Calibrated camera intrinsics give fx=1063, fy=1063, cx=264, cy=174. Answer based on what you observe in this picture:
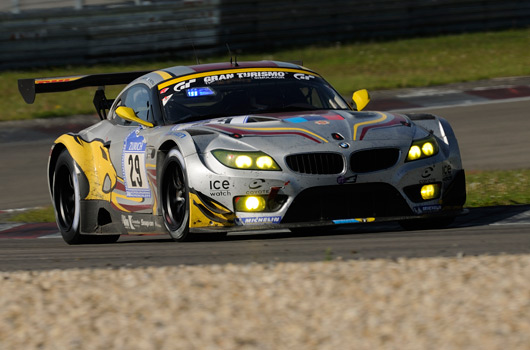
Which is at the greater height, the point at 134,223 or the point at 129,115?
the point at 129,115

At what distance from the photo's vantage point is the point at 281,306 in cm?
445

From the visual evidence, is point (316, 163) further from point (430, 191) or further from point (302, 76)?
point (302, 76)

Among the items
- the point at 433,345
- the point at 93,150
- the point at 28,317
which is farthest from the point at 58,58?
the point at 433,345

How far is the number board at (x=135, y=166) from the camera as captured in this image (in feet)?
24.4

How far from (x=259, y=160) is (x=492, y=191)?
3.57m

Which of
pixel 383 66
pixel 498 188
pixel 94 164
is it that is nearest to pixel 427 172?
pixel 94 164

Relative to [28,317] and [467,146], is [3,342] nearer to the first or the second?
[28,317]

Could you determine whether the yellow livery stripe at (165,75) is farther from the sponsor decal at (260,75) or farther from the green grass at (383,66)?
the green grass at (383,66)

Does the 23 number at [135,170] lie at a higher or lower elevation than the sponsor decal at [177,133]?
lower

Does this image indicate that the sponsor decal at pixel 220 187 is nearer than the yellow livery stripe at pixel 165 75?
Yes

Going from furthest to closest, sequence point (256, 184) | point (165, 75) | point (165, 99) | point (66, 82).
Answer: point (66, 82) < point (165, 75) < point (165, 99) < point (256, 184)

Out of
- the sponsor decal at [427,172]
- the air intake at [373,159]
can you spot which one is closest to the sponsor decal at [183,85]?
the air intake at [373,159]

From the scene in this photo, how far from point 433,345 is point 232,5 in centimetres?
1565

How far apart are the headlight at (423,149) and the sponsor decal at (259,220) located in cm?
95
